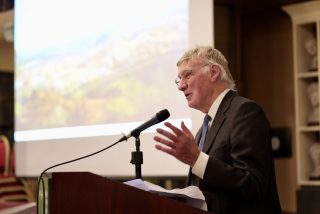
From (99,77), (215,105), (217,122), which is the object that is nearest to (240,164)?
(217,122)

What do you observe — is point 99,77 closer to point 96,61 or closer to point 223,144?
point 96,61

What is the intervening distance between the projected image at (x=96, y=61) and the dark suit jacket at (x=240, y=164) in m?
1.55

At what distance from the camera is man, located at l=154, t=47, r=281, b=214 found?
6.23ft

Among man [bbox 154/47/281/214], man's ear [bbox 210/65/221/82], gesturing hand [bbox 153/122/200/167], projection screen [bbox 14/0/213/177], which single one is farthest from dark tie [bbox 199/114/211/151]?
projection screen [bbox 14/0/213/177]

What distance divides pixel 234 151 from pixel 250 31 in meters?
3.67

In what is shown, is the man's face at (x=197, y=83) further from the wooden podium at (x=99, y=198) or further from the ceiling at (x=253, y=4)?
the ceiling at (x=253, y=4)

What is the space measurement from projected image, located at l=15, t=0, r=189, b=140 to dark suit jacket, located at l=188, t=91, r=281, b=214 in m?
1.55

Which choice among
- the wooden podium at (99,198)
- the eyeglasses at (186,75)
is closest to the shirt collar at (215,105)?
the eyeglasses at (186,75)

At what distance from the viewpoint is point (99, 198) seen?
172 centimetres

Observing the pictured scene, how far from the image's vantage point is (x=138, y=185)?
6.23ft

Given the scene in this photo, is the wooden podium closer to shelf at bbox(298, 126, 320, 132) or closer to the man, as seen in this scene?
the man

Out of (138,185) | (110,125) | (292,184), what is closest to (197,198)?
(138,185)

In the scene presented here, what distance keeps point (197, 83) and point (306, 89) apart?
8.28ft

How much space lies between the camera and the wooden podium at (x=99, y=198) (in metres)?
1.69
